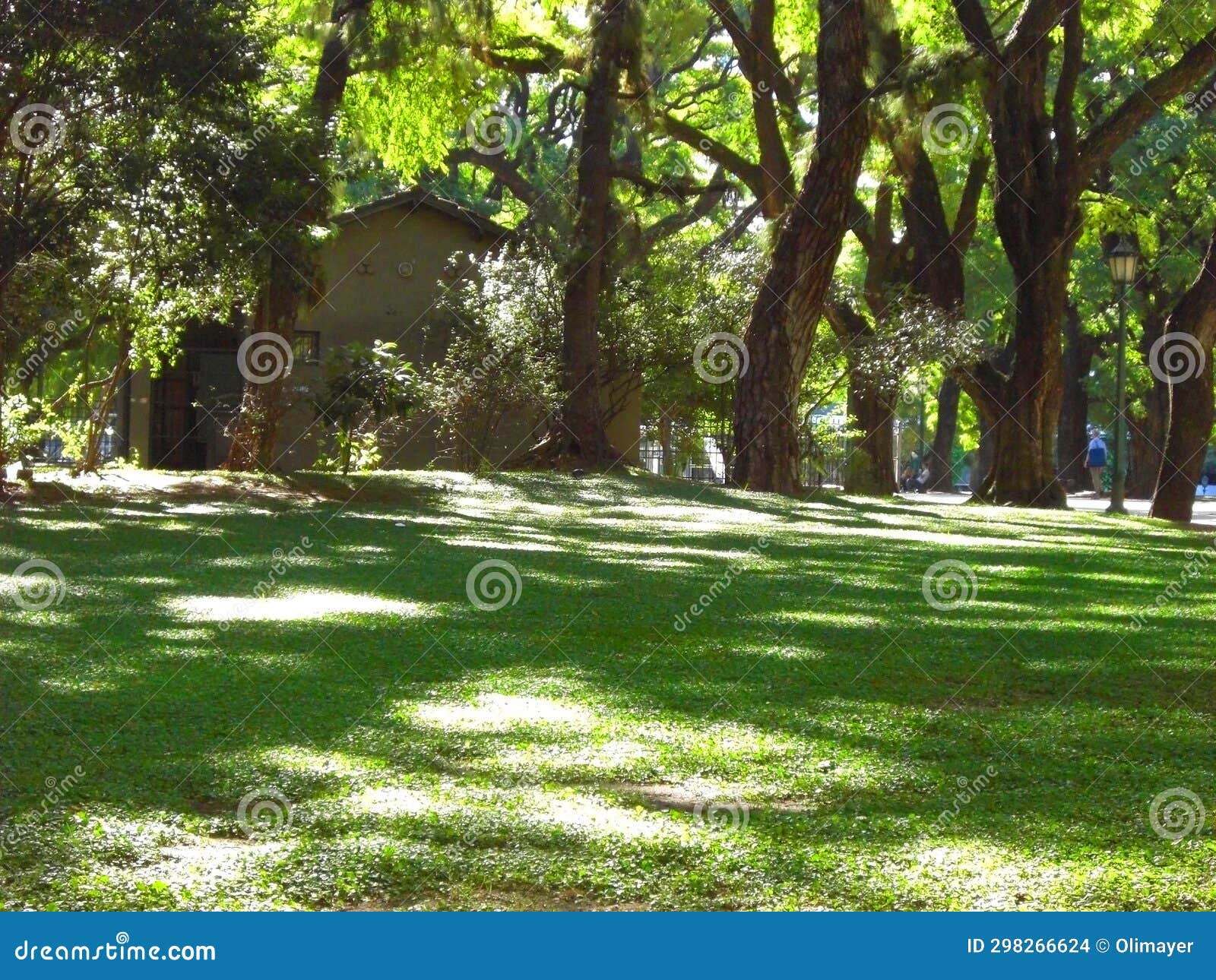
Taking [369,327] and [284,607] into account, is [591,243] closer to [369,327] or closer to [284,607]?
[369,327]

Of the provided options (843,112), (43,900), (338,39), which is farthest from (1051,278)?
(43,900)

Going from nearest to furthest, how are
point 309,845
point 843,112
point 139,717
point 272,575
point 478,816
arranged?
point 309,845 → point 478,816 → point 139,717 → point 272,575 → point 843,112

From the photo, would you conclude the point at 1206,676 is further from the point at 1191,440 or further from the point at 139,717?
the point at 1191,440

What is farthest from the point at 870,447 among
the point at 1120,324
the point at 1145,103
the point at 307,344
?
the point at 307,344

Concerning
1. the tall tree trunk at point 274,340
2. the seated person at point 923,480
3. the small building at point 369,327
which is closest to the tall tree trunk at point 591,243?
the tall tree trunk at point 274,340

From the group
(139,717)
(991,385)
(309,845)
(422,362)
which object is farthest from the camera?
(422,362)

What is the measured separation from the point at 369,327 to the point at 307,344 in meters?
1.29

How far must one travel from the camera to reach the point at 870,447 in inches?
1190

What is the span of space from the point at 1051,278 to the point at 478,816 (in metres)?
19.8

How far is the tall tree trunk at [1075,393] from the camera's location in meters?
47.3

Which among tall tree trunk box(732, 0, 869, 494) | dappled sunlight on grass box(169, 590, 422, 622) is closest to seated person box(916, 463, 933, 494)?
tall tree trunk box(732, 0, 869, 494)

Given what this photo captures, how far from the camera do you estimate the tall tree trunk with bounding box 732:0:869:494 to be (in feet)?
63.3

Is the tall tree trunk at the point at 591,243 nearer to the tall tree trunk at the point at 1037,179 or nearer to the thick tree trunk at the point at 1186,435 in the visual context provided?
the tall tree trunk at the point at 1037,179

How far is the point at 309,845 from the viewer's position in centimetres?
475
